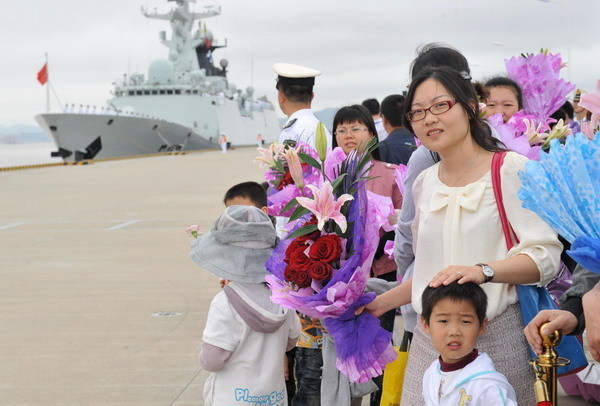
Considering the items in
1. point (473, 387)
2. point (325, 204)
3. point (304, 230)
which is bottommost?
point (473, 387)

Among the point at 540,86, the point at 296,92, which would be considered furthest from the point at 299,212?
the point at 540,86

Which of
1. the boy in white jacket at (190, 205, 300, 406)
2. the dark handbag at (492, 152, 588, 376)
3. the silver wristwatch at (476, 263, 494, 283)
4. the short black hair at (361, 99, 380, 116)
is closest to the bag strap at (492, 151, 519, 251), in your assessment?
the dark handbag at (492, 152, 588, 376)

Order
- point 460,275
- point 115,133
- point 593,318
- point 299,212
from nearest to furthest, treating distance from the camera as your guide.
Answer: point 593,318
point 460,275
point 299,212
point 115,133

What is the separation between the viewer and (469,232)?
2.56 metres

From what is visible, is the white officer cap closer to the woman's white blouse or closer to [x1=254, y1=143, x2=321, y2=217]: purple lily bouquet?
[x1=254, y1=143, x2=321, y2=217]: purple lily bouquet

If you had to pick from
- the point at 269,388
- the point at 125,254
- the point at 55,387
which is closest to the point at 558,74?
the point at 269,388

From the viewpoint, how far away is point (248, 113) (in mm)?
62688

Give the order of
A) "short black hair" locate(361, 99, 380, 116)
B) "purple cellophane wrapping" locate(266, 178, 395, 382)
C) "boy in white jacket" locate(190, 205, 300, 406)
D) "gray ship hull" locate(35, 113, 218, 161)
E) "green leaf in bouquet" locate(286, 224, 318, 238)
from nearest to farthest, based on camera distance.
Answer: "purple cellophane wrapping" locate(266, 178, 395, 382), "green leaf in bouquet" locate(286, 224, 318, 238), "boy in white jacket" locate(190, 205, 300, 406), "short black hair" locate(361, 99, 380, 116), "gray ship hull" locate(35, 113, 218, 161)

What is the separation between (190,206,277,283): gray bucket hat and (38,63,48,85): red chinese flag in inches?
1510

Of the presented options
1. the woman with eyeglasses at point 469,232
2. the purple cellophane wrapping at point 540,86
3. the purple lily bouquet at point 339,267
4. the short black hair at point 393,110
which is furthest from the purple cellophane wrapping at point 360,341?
the short black hair at point 393,110

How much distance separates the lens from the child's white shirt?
2402 mm

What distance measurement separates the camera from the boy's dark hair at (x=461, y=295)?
2447 mm

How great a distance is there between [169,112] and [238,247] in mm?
48131

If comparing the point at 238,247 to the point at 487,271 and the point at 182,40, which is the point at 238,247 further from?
the point at 182,40
